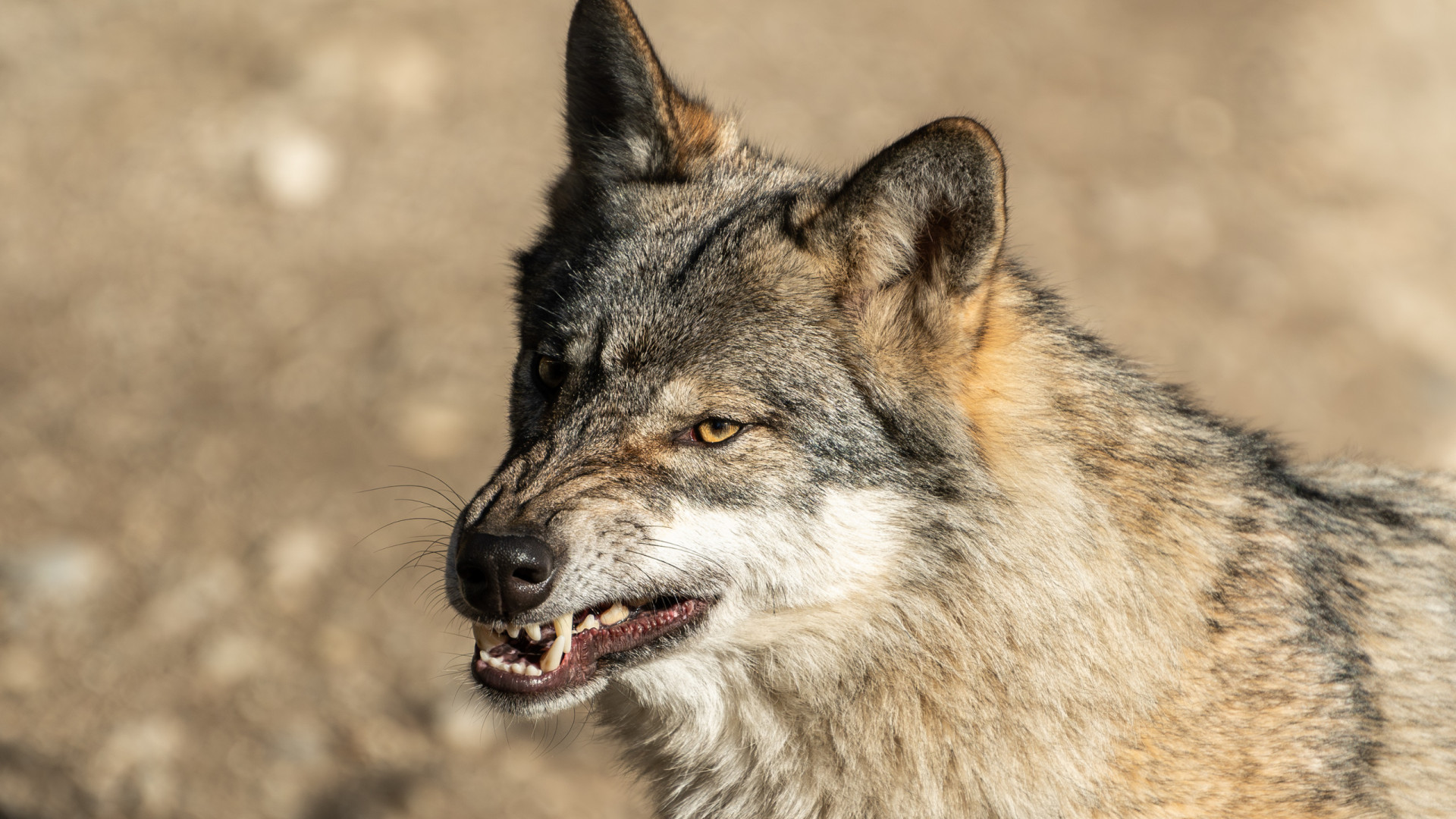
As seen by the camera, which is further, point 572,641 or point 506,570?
point 572,641

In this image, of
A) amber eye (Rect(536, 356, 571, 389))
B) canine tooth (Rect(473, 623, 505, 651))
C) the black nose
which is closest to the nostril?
the black nose

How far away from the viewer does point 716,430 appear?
11.4ft

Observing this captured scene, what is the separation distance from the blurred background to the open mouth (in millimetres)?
1779

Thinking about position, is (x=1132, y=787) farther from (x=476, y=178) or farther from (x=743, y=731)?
(x=476, y=178)

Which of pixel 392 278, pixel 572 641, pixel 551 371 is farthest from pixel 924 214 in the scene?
pixel 392 278

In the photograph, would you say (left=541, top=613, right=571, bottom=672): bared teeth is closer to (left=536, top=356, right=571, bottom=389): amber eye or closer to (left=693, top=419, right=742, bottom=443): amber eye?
(left=693, top=419, right=742, bottom=443): amber eye

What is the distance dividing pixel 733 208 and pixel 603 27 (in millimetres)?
791

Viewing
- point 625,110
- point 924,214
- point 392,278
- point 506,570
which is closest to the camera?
point 506,570

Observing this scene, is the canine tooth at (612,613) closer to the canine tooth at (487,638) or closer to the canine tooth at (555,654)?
the canine tooth at (555,654)

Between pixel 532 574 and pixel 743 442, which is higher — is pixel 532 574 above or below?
below

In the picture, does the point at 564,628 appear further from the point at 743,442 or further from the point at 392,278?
the point at 392,278

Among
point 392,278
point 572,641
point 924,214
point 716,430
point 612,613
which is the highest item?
point 924,214

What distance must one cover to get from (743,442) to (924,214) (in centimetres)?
84

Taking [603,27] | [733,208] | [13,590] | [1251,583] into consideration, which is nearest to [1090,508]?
[1251,583]
